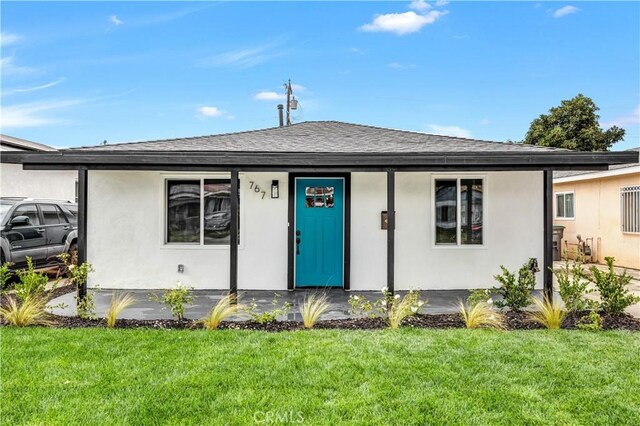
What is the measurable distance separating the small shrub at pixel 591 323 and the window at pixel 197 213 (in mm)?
5975

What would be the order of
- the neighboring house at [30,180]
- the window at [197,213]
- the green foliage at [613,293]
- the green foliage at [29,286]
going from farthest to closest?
1. the neighboring house at [30,180]
2. the window at [197,213]
3. the green foliage at [613,293]
4. the green foliage at [29,286]

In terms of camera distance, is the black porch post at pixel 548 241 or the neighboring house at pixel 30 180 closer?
the black porch post at pixel 548 241

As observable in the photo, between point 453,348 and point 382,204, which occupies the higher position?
point 382,204

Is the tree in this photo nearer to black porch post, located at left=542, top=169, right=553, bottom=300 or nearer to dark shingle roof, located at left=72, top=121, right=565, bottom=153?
dark shingle roof, located at left=72, top=121, right=565, bottom=153

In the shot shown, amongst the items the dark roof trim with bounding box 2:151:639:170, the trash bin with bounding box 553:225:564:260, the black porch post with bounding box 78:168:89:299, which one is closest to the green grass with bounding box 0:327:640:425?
the black porch post with bounding box 78:168:89:299

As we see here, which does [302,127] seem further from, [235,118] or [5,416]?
[235,118]

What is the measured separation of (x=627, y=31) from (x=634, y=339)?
11.5 metres

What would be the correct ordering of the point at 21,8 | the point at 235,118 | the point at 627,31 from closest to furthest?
the point at 21,8 < the point at 627,31 < the point at 235,118

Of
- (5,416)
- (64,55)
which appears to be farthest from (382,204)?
(64,55)

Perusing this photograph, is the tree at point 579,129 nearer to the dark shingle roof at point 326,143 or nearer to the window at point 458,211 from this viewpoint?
the dark shingle roof at point 326,143

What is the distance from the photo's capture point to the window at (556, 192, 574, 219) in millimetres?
14055

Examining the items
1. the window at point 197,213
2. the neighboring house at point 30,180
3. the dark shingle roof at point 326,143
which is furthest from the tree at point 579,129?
the neighboring house at point 30,180

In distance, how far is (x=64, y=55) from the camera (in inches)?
526

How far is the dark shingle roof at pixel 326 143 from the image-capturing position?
6.82m
